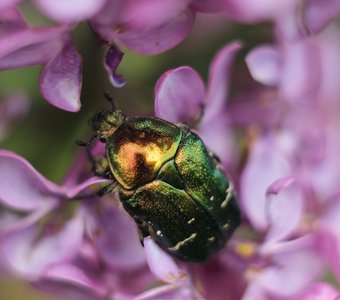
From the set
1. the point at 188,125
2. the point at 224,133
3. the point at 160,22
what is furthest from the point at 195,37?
the point at 160,22

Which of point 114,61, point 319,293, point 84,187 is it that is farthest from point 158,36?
point 319,293

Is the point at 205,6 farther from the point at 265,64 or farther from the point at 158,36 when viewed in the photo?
the point at 265,64

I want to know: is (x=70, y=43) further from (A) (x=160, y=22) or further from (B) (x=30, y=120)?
(B) (x=30, y=120)

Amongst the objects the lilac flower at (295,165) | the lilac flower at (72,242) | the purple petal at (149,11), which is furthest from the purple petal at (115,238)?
the purple petal at (149,11)

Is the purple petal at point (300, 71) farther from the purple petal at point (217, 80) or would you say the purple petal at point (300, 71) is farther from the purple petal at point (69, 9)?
the purple petal at point (69, 9)

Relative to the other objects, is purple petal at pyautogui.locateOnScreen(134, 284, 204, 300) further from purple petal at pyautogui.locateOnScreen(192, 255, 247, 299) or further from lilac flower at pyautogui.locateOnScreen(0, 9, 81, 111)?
lilac flower at pyautogui.locateOnScreen(0, 9, 81, 111)

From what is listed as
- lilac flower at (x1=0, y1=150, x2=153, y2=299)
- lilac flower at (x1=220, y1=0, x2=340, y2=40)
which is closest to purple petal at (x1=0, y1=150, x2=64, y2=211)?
lilac flower at (x1=0, y1=150, x2=153, y2=299)

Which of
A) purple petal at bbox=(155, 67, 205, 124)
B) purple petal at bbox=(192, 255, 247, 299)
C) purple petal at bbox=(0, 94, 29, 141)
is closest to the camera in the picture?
purple petal at bbox=(155, 67, 205, 124)
